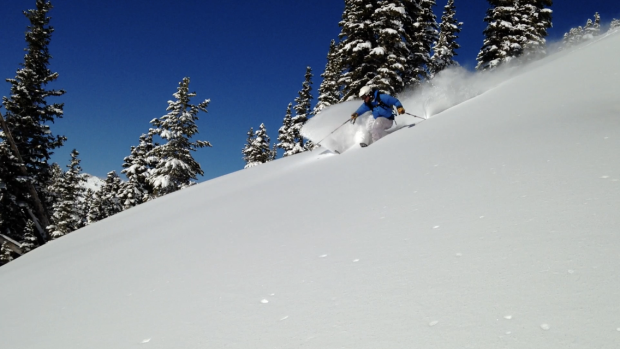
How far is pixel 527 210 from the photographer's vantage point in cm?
214

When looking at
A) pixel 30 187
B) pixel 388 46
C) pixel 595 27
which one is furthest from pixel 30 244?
pixel 595 27

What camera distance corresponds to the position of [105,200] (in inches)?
1289

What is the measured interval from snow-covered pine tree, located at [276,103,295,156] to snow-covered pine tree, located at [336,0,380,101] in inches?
475

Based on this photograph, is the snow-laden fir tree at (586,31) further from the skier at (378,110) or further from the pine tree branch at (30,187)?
the pine tree branch at (30,187)

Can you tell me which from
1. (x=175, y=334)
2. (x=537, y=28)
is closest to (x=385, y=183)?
(x=175, y=334)

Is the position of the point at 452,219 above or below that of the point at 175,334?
above

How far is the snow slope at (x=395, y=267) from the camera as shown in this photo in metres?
1.29

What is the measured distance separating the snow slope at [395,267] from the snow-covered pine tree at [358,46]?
13.4 metres

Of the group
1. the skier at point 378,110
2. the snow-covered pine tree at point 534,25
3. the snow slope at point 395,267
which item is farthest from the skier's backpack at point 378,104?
the snow-covered pine tree at point 534,25

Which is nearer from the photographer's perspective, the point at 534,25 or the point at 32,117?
the point at 32,117

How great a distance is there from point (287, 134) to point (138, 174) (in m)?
13.7

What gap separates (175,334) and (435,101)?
35.6 feet

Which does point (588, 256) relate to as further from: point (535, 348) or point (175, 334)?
point (175, 334)

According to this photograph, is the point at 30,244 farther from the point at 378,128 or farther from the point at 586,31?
the point at 586,31
